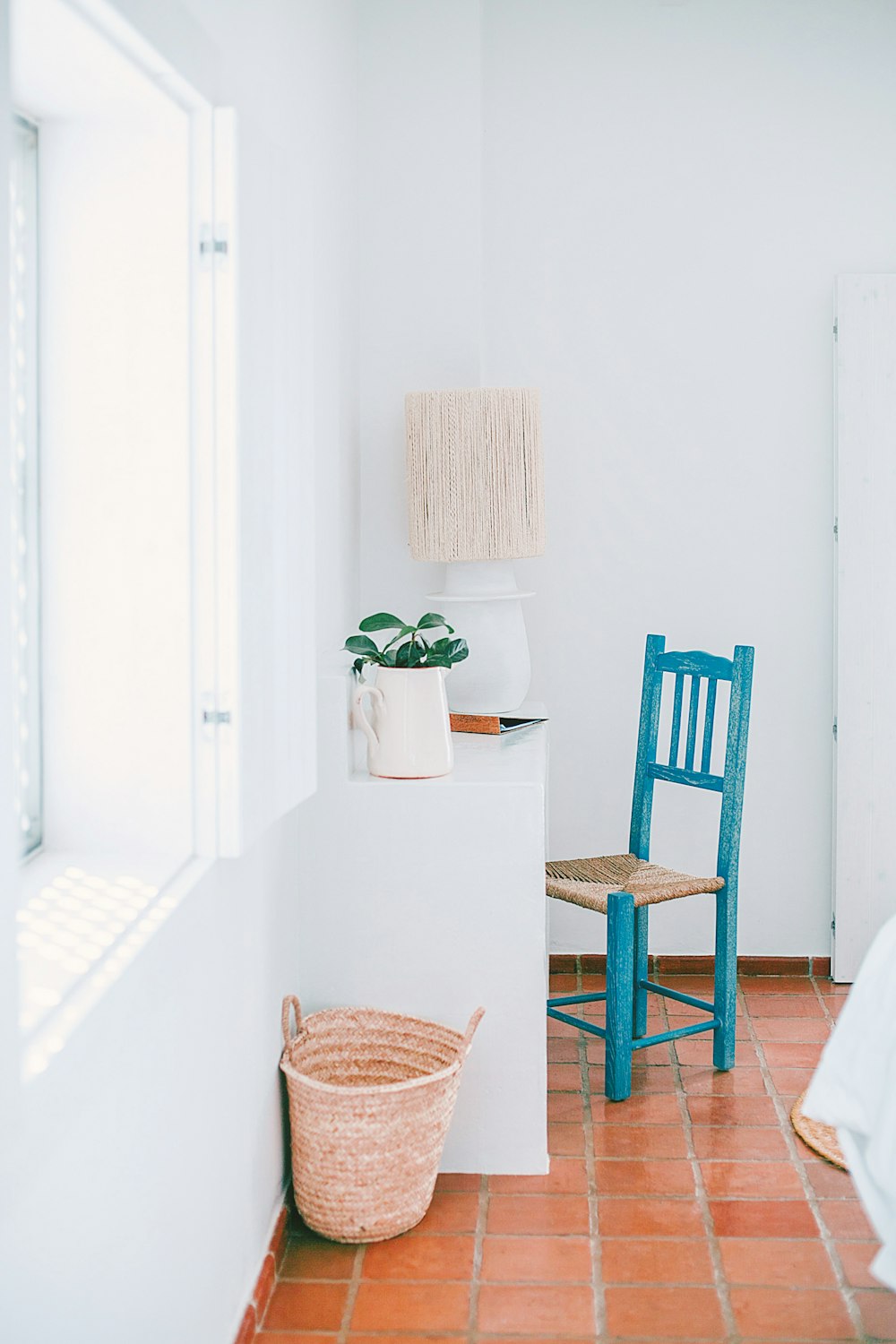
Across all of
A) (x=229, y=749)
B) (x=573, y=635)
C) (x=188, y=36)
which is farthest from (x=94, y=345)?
(x=573, y=635)

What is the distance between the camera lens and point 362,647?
9.18ft

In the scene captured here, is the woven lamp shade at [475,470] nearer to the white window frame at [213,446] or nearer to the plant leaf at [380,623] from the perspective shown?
the plant leaf at [380,623]

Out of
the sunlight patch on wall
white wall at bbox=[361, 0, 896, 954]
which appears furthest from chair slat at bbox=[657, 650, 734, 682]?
the sunlight patch on wall

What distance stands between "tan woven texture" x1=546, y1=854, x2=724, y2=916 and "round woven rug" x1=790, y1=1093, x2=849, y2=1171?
55 cm

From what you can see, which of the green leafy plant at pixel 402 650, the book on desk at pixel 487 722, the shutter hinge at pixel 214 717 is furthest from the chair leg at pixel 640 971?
the shutter hinge at pixel 214 717

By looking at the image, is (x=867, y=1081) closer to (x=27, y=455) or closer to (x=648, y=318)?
(x=27, y=455)

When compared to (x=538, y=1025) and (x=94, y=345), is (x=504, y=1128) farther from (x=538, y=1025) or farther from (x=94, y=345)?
(x=94, y=345)

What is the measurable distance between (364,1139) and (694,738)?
1.48 m

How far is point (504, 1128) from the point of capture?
275cm

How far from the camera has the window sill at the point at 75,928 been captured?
4.39 ft

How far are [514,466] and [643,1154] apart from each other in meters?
1.70

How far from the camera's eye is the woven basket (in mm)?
2393

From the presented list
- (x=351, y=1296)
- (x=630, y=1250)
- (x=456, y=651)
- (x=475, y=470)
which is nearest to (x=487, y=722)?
(x=456, y=651)

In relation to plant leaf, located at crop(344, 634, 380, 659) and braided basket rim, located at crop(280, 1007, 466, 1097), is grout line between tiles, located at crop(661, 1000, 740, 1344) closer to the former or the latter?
braided basket rim, located at crop(280, 1007, 466, 1097)
